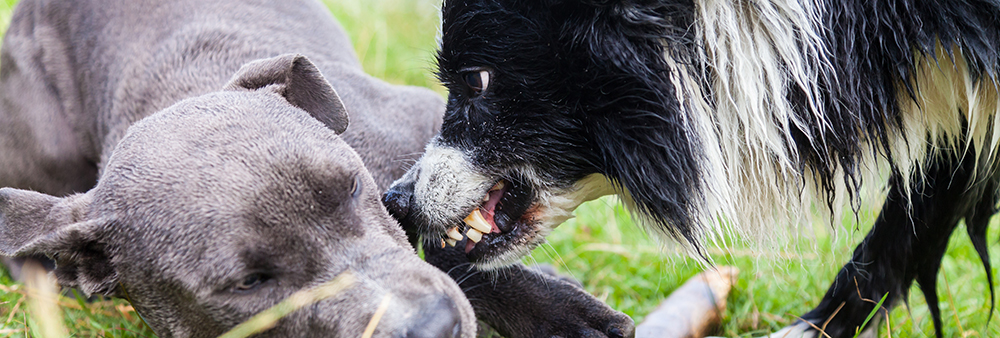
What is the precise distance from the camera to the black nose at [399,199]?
2.15 m

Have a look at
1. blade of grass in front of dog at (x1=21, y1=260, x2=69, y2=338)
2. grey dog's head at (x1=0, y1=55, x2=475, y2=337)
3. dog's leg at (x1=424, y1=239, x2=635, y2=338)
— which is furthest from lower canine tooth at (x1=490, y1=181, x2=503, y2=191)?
blade of grass in front of dog at (x1=21, y1=260, x2=69, y2=338)

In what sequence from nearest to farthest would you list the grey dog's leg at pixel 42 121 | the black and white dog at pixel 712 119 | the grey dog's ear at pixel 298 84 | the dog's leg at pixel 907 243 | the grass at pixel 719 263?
the black and white dog at pixel 712 119
the grey dog's ear at pixel 298 84
the dog's leg at pixel 907 243
the grass at pixel 719 263
the grey dog's leg at pixel 42 121

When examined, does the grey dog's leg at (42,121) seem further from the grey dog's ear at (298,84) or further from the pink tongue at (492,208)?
the pink tongue at (492,208)

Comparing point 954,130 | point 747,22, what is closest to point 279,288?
point 747,22

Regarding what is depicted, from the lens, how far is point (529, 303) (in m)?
2.21

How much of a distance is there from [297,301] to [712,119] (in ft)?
3.60

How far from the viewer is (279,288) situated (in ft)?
5.42

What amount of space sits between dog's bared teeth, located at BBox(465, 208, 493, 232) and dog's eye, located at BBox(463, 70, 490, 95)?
35 cm

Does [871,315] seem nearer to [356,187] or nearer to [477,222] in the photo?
[477,222]

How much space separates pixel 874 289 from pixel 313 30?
2136 mm

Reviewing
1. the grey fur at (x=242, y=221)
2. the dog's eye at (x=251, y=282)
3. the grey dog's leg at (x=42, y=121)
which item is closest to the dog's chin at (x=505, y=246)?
the grey fur at (x=242, y=221)

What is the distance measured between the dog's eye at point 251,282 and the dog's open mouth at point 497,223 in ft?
2.26

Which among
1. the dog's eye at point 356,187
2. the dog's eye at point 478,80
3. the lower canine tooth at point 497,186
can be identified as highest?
the dog's eye at point 478,80

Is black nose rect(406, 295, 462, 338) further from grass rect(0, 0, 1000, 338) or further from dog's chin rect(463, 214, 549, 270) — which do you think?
grass rect(0, 0, 1000, 338)
